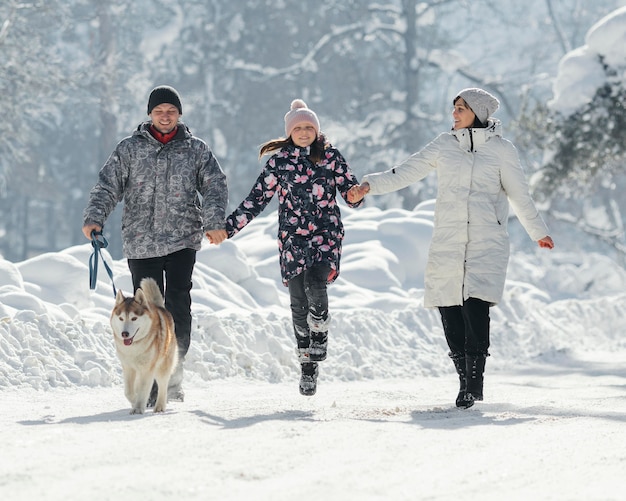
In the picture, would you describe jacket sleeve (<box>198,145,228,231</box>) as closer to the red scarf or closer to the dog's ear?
the red scarf

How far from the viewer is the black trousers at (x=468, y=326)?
6465mm

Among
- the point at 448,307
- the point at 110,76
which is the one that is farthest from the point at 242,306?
the point at 110,76

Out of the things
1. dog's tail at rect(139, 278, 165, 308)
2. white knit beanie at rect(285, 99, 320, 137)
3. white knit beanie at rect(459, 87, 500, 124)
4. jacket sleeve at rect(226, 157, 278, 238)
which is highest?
white knit beanie at rect(459, 87, 500, 124)

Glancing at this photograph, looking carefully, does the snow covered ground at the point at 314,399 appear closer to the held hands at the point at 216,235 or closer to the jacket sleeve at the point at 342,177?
the held hands at the point at 216,235

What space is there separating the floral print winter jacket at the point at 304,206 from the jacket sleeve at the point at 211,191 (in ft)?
0.35

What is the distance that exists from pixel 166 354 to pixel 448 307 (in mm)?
1723

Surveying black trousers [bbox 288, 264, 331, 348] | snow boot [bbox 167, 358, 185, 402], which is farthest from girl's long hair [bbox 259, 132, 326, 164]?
snow boot [bbox 167, 358, 185, 402]

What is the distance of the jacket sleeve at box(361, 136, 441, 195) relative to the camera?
21.8ft

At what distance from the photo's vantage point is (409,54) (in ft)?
103

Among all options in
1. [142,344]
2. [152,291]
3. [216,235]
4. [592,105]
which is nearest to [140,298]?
[142,344]

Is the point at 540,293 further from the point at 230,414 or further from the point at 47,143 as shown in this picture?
the point at 47,143

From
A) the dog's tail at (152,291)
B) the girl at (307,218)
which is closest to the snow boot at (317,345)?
the girl at (307,218)

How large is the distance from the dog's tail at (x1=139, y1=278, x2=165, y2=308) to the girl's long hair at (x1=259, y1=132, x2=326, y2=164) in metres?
1.08

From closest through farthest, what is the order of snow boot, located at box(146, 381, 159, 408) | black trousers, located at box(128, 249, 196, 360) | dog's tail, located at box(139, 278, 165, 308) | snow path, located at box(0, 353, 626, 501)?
snow path, located at box(0, 353, 626, 501) → dog's tail, located at box(139, 278, 165, 308) → snow boot, located at box(146, 381, 159, 408) → black trousers, located at box(128, 249, 196, 360)
